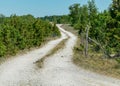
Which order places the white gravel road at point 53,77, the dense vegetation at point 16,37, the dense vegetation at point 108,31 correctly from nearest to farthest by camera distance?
the white gravel road at point 53,77 → the dense vegetation at point 108,31 → the dense vegetation at point 16,37

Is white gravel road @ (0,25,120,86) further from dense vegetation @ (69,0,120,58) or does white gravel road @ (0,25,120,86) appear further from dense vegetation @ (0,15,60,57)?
dense vegetation @ (0,15,60,57)

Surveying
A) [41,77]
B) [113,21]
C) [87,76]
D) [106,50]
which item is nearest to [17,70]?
[41,77]

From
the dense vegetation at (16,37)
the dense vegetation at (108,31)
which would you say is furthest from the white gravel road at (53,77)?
the dense vegetation at (16,37)

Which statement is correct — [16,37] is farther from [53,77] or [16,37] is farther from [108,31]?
[53,77]

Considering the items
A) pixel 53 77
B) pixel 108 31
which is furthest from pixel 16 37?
pixel 53 77

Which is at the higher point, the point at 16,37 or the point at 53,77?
the point at 16,37

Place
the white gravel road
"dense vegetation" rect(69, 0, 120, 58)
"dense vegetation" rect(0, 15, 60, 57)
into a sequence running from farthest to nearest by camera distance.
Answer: "dense vegetation" rect(0, 15, 60, 57) → "dense vegetation" rect(69, 0, 120, 58) → the white gravel road

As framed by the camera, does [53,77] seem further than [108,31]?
No

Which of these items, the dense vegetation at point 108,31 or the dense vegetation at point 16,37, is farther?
the dense vegetation at point 16,37

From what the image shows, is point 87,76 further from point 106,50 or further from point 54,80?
point 106,50

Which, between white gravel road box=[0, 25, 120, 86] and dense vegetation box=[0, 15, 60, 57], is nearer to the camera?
white gravel road box=[0, 25, 120, 86]

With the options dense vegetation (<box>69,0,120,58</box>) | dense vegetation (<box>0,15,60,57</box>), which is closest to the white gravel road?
dense vegetation (<box>69,0,120,58</box>)

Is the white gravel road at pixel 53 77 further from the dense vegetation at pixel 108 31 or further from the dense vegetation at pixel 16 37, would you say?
the dense vegetation at pixel 16 37

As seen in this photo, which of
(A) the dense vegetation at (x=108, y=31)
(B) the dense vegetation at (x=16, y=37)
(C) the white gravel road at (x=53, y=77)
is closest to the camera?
(C) the white gravel road at (x=53, y=77)
